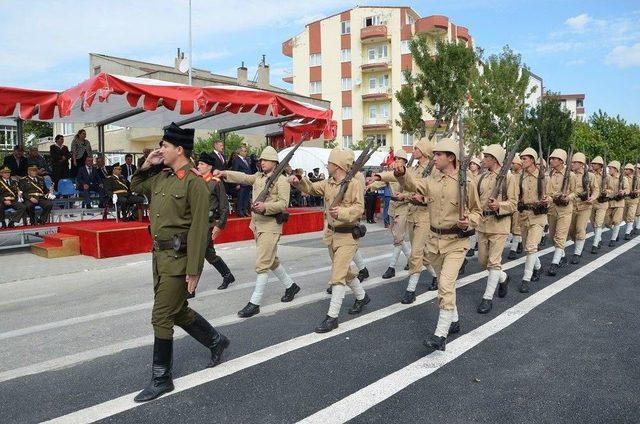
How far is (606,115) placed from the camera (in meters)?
42.1

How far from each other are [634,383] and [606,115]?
43.5 metres

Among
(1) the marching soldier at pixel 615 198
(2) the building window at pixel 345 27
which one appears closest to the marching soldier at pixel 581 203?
(1) the marching soldier at pixel 615 198

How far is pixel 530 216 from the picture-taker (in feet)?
27.2

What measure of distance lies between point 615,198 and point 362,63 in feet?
141

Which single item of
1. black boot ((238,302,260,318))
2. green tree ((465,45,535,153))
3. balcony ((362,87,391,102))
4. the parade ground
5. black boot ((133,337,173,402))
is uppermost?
balcony ((362,87,391,102))

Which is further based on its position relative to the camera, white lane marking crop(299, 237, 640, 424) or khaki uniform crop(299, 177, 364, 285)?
khaki uniform crop(299, 177, 364, 285)

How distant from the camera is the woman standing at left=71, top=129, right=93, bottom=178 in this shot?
14.2 metres

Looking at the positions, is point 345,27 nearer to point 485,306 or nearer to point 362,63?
point 362,63

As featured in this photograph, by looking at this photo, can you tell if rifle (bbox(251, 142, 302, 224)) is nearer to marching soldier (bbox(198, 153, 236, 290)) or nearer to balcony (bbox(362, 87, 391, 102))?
marching soldier (bbox(198, 153, 236, 290))

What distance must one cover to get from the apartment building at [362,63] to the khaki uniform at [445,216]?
45521 millimetres

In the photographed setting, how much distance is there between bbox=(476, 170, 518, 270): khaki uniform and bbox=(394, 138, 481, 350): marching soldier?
1.41 m

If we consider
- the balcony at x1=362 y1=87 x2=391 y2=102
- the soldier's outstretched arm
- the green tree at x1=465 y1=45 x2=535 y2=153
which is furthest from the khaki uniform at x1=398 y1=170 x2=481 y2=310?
the balcony at x1=362 y1=87 x2=391 y2=102

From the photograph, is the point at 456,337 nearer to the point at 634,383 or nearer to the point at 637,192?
the point at 634,383

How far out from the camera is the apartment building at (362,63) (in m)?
51.0
